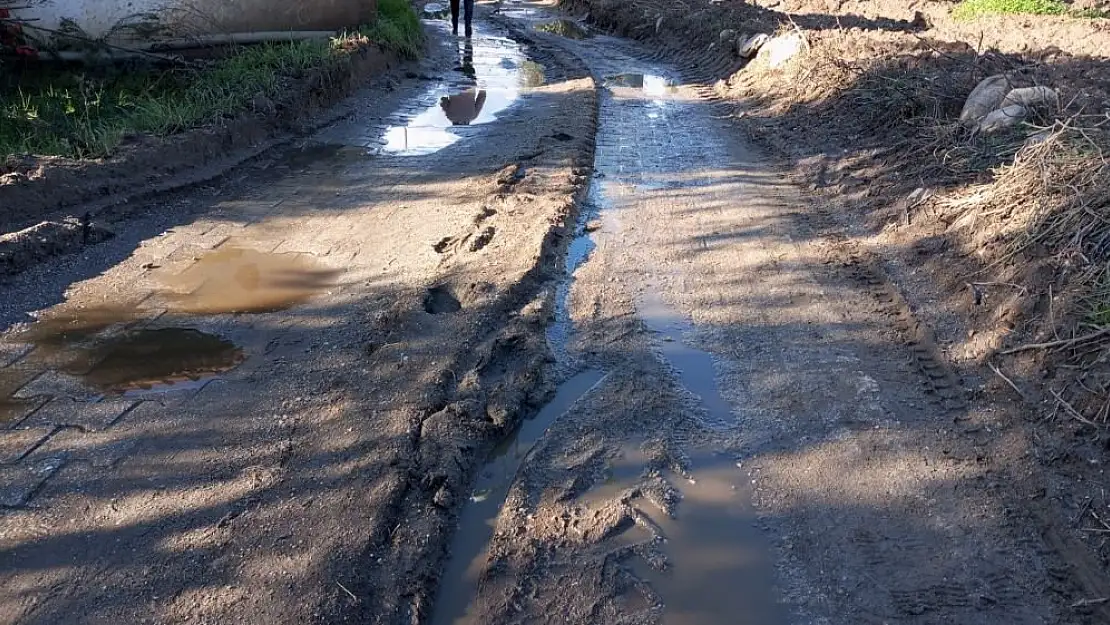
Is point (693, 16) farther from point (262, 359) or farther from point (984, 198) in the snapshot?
point (262, 359)

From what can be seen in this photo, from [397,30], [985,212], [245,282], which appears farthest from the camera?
[397,30]

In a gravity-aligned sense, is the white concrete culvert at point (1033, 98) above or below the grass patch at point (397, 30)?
above

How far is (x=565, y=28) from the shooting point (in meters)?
21.5

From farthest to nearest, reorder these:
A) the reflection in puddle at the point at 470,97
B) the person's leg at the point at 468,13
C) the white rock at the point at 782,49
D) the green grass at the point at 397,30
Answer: the person's leg at the point at 468,13 < the green grass at the point at 397,30 < the white rock at the point at 782,49 < the reflection in puddle at the point at 470,97

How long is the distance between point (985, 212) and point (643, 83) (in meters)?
8.78

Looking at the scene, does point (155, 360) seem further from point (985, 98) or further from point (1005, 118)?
point (985, 98)

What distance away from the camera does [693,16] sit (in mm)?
17891

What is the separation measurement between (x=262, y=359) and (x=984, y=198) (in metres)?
5.32

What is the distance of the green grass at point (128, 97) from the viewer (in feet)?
25.8

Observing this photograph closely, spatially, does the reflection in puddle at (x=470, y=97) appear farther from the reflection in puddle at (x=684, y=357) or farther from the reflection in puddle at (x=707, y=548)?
the reflection in puddle at (x=707, y=548)

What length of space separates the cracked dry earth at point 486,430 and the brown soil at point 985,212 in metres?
0.22

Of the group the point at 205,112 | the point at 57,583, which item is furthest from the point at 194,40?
the point at 57,583

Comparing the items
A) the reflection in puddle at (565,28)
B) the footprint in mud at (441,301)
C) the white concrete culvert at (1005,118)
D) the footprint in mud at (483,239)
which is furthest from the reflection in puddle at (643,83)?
the footprint in mud at (441,301)

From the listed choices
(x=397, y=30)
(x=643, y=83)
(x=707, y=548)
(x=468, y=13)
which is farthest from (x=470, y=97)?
(x=707, y=548)
